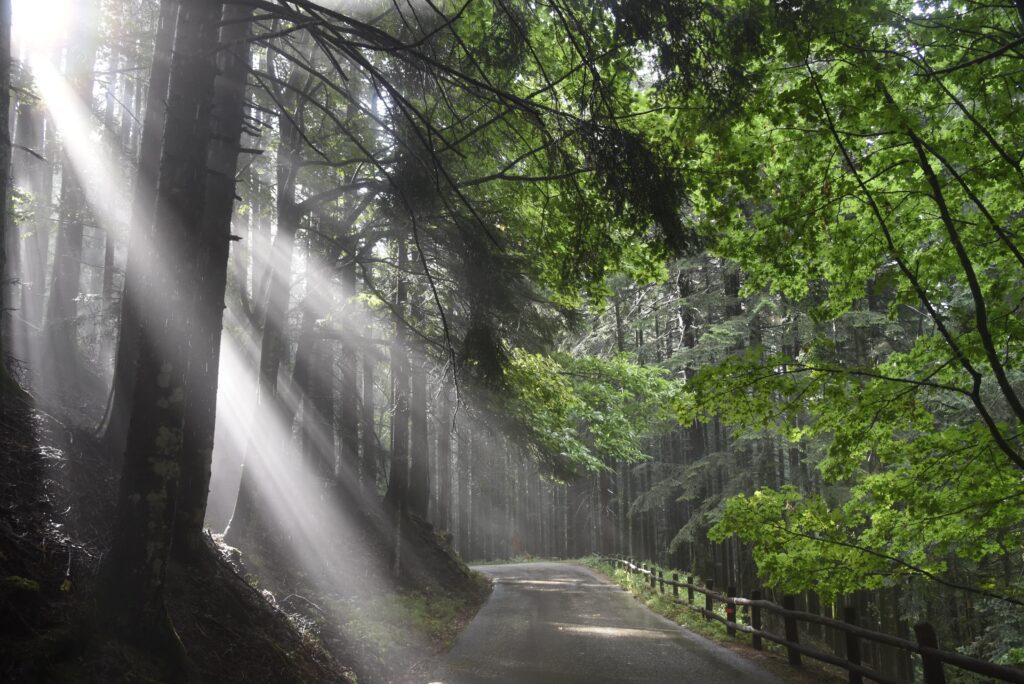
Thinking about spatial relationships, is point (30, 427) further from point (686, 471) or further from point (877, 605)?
point (877, 605)

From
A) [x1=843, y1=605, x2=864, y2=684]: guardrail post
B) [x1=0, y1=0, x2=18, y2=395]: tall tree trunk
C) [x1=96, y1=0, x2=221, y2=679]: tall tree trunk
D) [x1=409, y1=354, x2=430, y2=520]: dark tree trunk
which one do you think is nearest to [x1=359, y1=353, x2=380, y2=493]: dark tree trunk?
[x1=409, y1=354, x2=430, y2=520]: dark tree trunk

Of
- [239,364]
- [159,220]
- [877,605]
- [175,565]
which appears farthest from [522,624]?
[239,364]

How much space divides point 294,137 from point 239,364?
12.5 metres

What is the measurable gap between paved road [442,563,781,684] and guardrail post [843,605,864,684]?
95cm

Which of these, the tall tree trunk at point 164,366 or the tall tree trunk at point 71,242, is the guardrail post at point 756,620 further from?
the tall tree trunk at point 71,242

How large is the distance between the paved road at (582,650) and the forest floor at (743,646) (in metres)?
0.29

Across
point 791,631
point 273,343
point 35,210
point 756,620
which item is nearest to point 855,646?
point 791,631

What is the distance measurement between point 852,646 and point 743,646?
12.8ft

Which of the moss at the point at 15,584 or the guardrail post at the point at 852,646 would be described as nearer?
the moss at the point at 15,584

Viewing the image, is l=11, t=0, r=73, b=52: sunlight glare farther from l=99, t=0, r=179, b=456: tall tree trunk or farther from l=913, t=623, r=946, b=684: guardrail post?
l=913, t=623, r=946, b=684: guardrail post

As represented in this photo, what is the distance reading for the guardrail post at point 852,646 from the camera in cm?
813

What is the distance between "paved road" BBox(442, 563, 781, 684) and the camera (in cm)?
880

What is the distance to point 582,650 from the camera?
10688mm

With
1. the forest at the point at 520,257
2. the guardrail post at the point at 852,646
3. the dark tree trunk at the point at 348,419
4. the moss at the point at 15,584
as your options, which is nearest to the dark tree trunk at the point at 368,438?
the dark tree trunk at the point at 348,419
